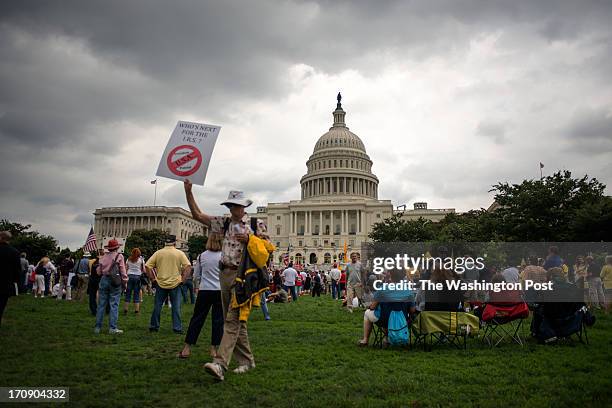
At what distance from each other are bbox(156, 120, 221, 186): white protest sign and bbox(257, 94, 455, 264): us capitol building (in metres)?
100

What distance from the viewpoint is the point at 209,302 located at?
8.24m

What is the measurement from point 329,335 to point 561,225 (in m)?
28.2

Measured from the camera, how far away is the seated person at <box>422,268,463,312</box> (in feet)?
30.8

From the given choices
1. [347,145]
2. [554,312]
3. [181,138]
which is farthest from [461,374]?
[347,145]

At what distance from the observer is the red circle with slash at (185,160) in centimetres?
721

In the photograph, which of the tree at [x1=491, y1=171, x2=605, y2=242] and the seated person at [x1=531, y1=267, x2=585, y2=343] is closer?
the seated person at [x1=531, y1=267, x2=585, y2=343]

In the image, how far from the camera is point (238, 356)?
23.4 feet

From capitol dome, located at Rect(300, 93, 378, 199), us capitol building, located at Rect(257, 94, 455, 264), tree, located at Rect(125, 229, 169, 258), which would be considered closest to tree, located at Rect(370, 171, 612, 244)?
tree, located at Rect(125, 229, 169, 258)

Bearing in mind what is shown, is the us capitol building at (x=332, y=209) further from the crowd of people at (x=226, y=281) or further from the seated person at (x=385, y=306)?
the seated person at (x=385, y=306)

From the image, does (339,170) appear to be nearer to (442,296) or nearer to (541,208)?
(541,208)

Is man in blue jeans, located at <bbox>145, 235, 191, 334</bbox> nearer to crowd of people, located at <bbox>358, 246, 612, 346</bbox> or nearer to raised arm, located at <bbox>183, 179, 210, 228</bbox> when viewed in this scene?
raised arm, located at <bbox>183, 179, 210, 228</bbox>

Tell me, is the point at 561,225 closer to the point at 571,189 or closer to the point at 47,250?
the point at 571,189

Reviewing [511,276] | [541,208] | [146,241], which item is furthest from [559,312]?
[146,241]

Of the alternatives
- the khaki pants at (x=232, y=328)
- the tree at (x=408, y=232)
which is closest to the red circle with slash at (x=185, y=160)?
the khaki pants at (x=232, y=328)
